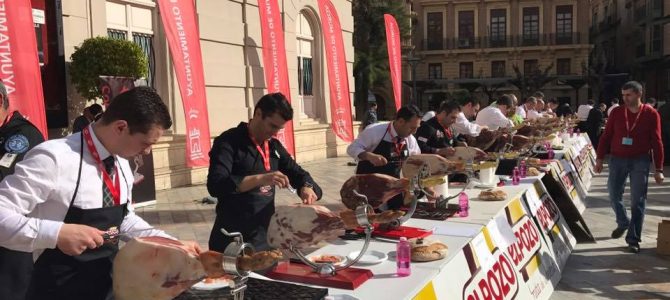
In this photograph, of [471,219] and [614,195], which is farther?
[614,195]

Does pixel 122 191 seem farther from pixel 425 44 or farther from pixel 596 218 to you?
pixel 425 44

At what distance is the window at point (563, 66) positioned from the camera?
49688 millimetres

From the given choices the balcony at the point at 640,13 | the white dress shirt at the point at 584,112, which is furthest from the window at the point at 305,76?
the balcony at the point at 640,13

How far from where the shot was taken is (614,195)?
21.1 ft

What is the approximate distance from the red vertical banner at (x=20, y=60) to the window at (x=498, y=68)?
48365 mm

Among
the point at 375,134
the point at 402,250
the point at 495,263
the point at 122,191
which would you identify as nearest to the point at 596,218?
the point at 375,134

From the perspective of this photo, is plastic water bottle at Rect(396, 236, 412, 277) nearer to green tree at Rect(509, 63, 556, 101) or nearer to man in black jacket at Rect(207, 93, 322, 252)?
man in black jacket at Rect(207, 93, 322, 252)

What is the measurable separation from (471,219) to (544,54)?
165ft

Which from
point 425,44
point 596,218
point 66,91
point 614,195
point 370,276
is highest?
point 425,44

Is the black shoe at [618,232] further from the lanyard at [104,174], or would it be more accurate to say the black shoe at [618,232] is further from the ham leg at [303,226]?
the lanyard at [104,174]

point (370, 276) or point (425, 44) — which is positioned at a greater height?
point (425, 44)

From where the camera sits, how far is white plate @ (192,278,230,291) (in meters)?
2.22

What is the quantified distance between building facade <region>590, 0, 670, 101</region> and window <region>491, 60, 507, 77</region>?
26.7ft

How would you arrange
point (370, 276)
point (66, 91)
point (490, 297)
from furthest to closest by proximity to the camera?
point (66, 91)
point (490, 297)
point (370, 276)
